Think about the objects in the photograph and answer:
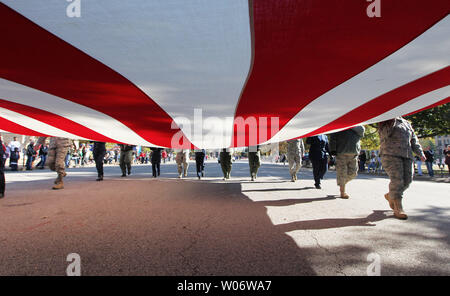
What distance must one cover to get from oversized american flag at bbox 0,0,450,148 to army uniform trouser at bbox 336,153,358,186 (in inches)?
71.9

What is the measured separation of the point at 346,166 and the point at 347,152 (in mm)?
284

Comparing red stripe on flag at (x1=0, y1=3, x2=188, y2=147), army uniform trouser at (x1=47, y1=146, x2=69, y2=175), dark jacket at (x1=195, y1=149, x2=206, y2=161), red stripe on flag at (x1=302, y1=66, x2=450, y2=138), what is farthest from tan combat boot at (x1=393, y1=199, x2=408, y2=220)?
dark jacket at (x1=195, y1=149, x2=206, y2=161)

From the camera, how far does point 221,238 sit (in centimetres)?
250

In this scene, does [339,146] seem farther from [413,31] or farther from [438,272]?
[413,31]

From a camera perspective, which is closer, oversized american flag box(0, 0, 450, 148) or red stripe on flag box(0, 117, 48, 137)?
oversized american flag box(0, 0, 450, 148)

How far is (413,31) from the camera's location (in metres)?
1.44

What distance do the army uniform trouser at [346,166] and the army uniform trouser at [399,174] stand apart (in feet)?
4.63

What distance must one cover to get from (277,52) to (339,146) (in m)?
3.82

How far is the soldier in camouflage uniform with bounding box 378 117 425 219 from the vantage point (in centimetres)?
329

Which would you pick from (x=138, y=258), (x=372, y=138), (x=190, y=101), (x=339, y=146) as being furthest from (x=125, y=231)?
(x=372, y=138)

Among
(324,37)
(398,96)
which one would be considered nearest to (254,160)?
(398,96)

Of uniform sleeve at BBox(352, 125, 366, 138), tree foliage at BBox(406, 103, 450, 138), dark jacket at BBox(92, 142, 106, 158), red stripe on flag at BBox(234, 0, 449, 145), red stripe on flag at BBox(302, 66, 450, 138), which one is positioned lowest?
dark jacket at BBox(92, 142, 106, 158)

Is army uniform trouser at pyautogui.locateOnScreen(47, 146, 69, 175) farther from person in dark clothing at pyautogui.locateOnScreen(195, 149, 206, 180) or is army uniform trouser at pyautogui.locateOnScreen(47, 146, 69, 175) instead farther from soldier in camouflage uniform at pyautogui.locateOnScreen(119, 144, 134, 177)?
person in dark clothing at pyautogui.locateOnScreen(195, 149, 206, 180)

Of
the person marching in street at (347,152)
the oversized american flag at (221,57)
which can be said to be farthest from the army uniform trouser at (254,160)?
the oversized american flag at (221,57)
